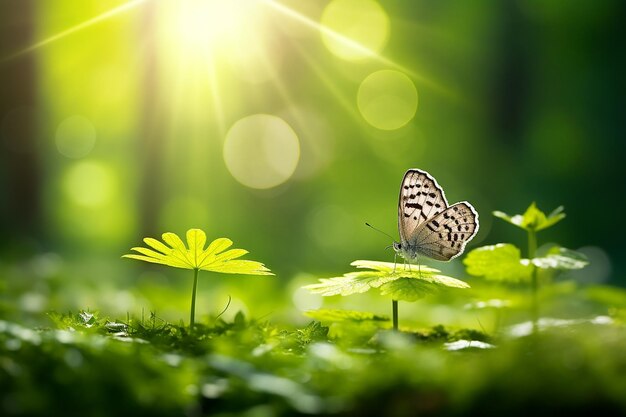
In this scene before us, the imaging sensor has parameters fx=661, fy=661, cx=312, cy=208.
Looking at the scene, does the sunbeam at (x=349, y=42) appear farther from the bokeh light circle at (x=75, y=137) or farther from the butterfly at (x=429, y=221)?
the butterfly at (x=429, y=221)

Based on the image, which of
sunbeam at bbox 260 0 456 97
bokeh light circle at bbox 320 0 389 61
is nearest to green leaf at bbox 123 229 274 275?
sunbeam at bbox 260 0 456 97

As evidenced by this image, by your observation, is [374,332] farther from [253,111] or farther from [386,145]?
[253,111]

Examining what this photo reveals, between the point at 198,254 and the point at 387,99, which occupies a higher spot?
the point at 387,99

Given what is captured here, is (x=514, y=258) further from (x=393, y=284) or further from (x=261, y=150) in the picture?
(x=261, y=150)

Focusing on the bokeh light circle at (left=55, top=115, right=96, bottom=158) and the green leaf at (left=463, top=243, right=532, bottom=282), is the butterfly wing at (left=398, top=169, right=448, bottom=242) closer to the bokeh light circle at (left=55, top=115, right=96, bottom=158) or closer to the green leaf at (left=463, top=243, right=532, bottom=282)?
the green leaf at (left=463, top=243, right=532, bottom=282)

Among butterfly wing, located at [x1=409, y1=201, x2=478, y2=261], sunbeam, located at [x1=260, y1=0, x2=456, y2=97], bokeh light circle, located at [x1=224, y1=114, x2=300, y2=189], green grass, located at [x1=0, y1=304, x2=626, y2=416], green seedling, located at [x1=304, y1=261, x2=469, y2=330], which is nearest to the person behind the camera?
green grass, located at [x1=0, y1=304, x2=626, y2=416]

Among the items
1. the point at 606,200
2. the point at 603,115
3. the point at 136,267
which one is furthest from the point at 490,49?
the point at 136,267

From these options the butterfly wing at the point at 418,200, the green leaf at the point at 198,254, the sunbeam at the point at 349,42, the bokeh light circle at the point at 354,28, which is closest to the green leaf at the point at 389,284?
the green leaf at the point at 198,254

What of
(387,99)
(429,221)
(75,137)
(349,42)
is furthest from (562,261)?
(75,137)
